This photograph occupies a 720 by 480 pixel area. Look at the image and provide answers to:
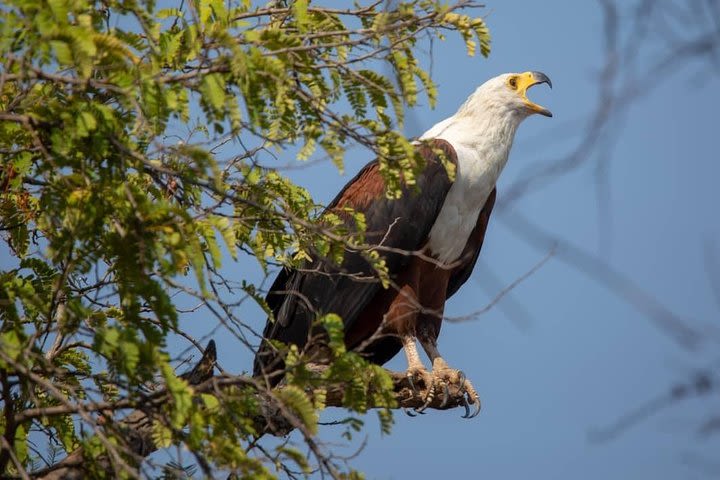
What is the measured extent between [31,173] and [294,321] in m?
2.05

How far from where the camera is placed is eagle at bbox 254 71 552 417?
5738 mm

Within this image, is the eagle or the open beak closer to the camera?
the eagle

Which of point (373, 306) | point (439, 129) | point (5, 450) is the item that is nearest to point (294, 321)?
point (373, 306)

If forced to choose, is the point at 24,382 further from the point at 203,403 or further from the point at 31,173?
the point at 31,173

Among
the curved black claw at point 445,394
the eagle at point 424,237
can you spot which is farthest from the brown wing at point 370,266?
the curved black claw at point 445,394

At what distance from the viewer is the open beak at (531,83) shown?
6195mm

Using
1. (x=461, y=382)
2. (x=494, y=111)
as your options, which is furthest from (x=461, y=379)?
(x=494, y=111)

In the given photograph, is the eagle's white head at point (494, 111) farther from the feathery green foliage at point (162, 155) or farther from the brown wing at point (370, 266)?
the feathery green foliage at point (162, 155)

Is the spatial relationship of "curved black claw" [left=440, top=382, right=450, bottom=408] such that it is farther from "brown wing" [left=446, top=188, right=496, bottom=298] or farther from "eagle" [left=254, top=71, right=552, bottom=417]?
"brown wing" [left=446, top=188, right=496, bottom=298]

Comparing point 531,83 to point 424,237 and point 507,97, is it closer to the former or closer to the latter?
point 507,97

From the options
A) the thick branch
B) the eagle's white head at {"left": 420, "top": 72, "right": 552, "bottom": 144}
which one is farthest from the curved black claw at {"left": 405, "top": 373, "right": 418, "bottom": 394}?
the eagle's white head at {"left": 420, "top": 72, "right": 552, "bottom": 144}

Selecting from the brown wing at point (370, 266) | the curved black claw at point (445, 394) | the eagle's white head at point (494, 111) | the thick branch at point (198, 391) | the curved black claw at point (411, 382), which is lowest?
the thick branch at point (198, 391)

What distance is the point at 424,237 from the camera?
582 cm

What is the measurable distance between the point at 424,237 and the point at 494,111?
2.96 ft
